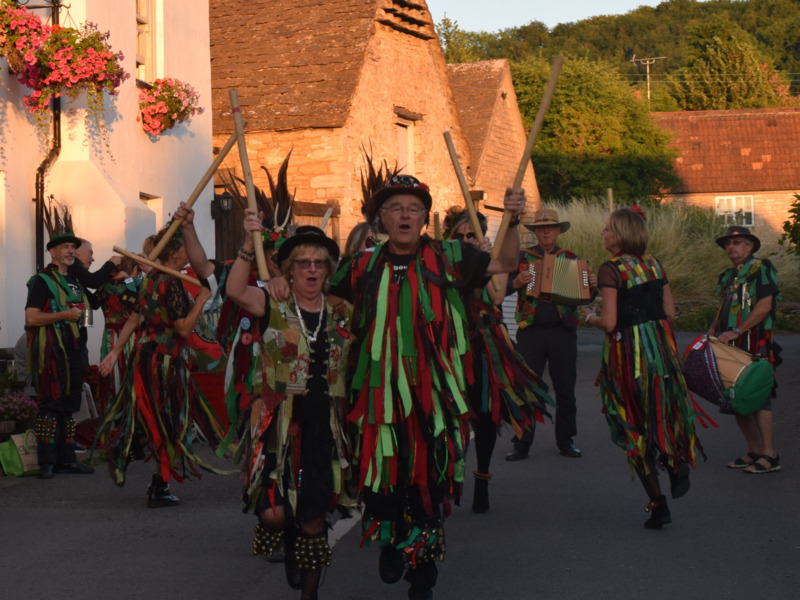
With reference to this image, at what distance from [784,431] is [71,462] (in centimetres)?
646

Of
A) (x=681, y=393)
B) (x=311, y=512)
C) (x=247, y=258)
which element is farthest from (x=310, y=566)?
(x=681, y=393)

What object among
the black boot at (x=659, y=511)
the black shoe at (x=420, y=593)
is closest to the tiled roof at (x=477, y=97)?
the black boot at (x=659, y=511)

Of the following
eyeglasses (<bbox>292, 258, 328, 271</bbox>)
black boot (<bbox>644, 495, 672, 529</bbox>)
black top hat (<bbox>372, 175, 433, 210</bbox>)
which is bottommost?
black boot (<bbox>644, 495, 672, 529</bbox>)

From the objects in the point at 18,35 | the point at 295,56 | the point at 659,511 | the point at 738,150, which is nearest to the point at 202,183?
the point at 659,511

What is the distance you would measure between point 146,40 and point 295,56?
629 centimetres

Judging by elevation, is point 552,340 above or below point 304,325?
below

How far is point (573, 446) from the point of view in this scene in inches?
400

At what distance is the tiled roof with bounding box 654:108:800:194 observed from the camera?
177ft

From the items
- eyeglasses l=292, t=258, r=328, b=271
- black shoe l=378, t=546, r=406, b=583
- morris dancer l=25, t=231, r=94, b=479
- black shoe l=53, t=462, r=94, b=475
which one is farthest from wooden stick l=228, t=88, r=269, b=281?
black shoe l=53, t=462, r=94, b=475

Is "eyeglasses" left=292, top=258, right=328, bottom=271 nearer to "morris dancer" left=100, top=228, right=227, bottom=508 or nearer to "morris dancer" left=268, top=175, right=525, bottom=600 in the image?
"morris dancer" left=268, top=175, right=525, bottom=600

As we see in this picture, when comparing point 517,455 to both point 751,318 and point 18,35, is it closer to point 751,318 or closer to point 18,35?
point 751,318

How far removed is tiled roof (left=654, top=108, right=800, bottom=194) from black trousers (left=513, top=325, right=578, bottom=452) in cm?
4570

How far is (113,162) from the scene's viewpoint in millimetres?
13688

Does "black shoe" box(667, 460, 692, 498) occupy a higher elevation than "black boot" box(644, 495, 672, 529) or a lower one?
higher
